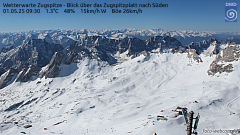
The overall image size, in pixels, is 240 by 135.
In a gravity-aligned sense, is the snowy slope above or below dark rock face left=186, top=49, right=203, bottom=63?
below

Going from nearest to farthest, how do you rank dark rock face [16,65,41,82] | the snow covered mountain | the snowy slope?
the snowy slope
the snow covered mountain
dark rock face [16,65,41,82]

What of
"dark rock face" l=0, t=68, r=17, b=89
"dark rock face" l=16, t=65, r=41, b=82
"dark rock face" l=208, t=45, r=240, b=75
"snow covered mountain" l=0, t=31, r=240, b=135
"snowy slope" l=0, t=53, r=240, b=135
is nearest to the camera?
"snowy slope" l=0, t=53, r=240, b=135

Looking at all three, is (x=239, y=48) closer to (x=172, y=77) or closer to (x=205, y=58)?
(x=205, y=58)

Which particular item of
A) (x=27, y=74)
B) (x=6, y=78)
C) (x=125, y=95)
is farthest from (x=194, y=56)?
(x=6, y=78)

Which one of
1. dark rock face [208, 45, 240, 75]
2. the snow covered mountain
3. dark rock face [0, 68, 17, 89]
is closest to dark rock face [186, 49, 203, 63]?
the snow covered mountain

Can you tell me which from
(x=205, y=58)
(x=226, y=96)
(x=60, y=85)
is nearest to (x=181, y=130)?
(x=226, y=96)

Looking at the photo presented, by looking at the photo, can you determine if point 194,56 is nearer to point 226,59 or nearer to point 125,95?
point 226,59

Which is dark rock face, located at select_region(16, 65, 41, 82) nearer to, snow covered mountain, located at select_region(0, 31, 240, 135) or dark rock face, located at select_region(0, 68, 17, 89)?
snow covered mountain, located at select_region(0, 31, 240, 135)

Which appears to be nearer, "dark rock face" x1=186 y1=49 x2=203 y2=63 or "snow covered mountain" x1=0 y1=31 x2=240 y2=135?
"snow covered mountain" x1=0 y1=31 x2=240 y2=135
